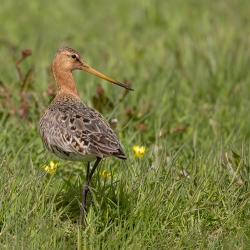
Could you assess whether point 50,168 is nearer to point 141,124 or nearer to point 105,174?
point 105,174

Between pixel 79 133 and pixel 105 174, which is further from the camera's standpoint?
pixel 105 174

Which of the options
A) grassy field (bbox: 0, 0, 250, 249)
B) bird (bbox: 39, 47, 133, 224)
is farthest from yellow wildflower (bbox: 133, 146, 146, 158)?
bird (bbox: 39, 47, 133, 224)

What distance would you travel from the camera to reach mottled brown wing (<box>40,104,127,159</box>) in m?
4.88

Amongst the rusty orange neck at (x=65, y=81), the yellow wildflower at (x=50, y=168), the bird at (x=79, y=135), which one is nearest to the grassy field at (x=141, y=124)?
the yellow wildflower at (x=50, y=168)

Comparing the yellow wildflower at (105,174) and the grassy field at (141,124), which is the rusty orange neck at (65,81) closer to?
the grassy field at (141,124)

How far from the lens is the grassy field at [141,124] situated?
15.9ft

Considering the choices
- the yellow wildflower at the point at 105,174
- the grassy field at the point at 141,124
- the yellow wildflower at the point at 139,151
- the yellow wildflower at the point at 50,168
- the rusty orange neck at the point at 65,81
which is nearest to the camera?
the grassy field at the point at 141,124

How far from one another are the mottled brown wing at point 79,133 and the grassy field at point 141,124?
1.01 feet

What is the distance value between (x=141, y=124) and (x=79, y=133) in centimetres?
200

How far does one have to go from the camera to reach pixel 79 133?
5.03 metres

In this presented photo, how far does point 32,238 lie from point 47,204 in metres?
0.46

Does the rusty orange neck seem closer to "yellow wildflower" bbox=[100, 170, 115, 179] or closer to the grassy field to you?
the grassy field

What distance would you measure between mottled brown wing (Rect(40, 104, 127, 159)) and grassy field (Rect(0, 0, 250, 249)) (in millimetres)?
307

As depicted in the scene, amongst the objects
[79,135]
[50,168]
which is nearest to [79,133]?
[79,135]
